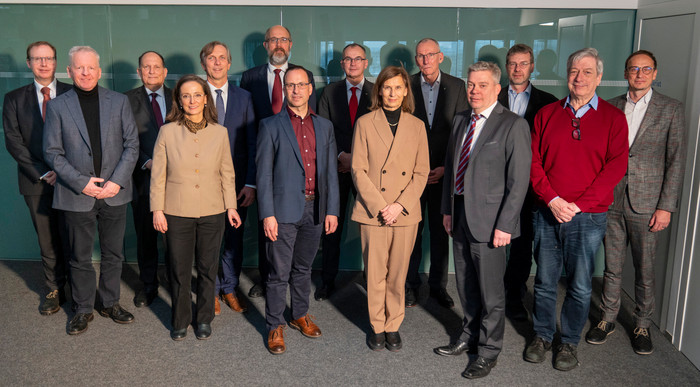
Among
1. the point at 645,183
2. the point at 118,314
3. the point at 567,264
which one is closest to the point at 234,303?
the point at 118,314

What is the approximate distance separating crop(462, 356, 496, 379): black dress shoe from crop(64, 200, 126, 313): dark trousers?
98.8 inches

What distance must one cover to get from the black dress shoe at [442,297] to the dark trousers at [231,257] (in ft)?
5.06

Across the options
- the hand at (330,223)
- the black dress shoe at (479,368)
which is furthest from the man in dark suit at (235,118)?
the black dress shoe at (479,368)

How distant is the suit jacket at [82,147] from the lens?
152 inches

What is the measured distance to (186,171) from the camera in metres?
3.69

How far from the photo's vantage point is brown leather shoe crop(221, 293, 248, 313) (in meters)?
4.49

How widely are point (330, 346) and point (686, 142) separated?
8.95 ft

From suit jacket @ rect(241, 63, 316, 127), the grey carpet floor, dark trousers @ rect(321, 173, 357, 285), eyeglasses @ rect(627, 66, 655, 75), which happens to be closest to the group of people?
eyeglasses @ rect(627, 66, 655, 75)

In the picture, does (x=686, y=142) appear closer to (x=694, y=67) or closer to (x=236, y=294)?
(x=694, y=67)

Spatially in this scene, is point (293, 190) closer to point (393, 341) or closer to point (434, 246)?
point (393, 341)

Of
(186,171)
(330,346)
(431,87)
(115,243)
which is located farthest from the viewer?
(431,87)

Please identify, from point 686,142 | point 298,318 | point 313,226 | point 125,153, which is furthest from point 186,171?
point 686,142

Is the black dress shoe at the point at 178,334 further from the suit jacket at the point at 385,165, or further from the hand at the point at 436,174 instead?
the hand at the point at 436,174

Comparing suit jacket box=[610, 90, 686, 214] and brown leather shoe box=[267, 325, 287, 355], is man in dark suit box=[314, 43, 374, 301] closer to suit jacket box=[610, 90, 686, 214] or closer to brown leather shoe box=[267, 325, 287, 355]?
brown leather shoe box=[267, 325, 287, 355]
